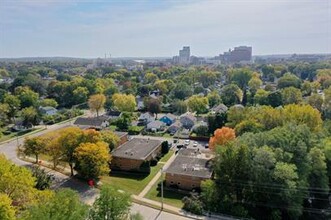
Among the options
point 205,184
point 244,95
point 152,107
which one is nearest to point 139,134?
point 152,107

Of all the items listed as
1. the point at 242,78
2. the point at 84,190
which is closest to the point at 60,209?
the point at 84,190

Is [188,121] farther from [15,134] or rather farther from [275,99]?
[15,134]

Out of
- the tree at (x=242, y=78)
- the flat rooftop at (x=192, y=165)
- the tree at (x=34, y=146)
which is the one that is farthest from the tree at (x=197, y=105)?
the tree at (x=242, y=78)

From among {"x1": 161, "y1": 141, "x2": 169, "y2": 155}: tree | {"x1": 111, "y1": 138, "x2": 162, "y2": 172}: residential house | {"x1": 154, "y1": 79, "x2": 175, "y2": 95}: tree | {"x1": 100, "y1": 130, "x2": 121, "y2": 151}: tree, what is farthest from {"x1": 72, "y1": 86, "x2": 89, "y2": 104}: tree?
{"x1": 161, "y1": 141, "x2": 169, "y2": 155}: tree

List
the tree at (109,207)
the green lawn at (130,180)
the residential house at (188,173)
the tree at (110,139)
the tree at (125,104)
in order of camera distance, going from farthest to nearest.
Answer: the tree at (125,104), the tree at (110,139), the green lawn at (130,180), the residential house at (188,173), the tree at (109,207)

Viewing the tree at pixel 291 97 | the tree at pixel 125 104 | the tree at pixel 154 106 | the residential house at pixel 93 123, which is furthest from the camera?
the tree at pixel 125 104

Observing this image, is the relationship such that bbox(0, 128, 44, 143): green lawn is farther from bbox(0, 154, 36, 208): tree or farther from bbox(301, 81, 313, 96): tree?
bbox(301, 81, 313, 96): tree

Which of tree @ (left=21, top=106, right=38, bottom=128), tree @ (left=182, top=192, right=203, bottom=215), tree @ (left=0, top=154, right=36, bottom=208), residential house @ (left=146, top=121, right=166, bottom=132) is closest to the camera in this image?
tree @ (left=0, top=154, right=36, bottom=208)

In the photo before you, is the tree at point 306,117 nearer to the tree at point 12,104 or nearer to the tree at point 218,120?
the tree at point 218,120
